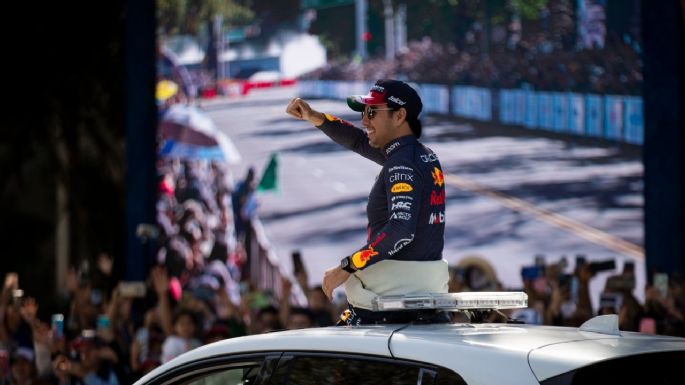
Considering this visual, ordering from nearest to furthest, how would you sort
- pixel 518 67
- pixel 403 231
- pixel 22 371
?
pixel 403 231, pixel 22 371, pixel 518 67

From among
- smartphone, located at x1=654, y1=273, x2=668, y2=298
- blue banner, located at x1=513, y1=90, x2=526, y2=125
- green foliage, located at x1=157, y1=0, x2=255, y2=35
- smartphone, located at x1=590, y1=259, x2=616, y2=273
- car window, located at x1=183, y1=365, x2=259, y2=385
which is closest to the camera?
car window, located at x1=183, y1=365, x2=259, y2=385

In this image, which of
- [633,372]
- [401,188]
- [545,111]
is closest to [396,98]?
A: [401,188]

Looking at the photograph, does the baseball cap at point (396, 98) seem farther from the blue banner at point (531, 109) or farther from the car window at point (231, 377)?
the blue banner at point (531, 109)

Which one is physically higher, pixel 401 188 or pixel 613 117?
pixel 401 188

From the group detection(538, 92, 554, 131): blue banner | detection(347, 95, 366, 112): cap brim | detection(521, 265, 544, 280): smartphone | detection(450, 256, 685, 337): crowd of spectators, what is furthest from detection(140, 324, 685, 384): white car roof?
detection(538, 92, 554, 131): blue banner

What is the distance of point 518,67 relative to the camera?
13.0 meters

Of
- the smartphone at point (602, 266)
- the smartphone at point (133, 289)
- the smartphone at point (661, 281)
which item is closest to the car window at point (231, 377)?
the smartphone at point (661, 281)

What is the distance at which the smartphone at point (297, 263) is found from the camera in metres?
12.4

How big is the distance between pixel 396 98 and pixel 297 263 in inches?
306

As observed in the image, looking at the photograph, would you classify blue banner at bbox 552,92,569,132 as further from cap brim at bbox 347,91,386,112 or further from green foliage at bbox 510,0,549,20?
cap brim at bbox 347,91,386,112

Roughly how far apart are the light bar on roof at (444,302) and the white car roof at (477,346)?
6 cm

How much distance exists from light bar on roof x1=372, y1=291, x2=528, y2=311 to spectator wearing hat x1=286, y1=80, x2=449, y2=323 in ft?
1.29

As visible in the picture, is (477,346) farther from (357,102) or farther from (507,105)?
(507,105)

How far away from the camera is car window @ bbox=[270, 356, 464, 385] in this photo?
3555 mm
